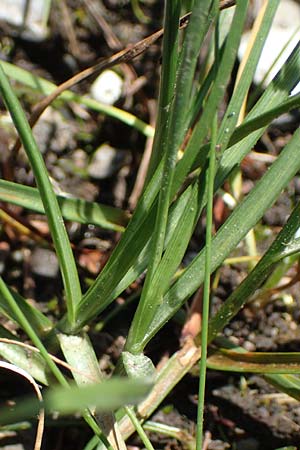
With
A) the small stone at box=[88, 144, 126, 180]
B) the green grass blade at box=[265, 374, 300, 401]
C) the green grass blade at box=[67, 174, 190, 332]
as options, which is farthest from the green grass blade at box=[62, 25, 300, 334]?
the small stone at box=[88, 144, 126, 180]

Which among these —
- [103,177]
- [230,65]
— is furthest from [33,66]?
[230,65]

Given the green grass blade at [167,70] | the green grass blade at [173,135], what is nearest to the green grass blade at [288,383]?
the green grass blade at [173,135]

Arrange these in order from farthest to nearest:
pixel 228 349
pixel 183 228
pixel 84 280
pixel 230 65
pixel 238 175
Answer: pixel 238 175
pixel 84 280
pixel 228 349
pixel 183 228
pixel 230 65

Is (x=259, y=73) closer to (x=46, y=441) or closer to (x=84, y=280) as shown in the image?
(x=84, y=280)

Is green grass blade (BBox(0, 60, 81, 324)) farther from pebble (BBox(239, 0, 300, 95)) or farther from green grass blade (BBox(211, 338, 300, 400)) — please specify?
pebble (BBox(239, 0, 300, 95))

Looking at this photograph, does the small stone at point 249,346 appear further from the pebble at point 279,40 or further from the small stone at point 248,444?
the pebble at point 279,40
